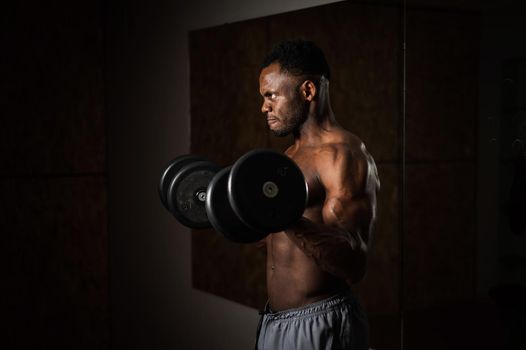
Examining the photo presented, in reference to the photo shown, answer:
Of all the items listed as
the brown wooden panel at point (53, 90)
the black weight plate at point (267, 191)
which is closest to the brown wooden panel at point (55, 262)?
the brown wooden panel at point (53, 90)

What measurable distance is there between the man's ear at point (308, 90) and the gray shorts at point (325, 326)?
0.66 metres

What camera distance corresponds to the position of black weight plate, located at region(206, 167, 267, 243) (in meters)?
1.94

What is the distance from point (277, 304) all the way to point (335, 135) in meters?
0.60

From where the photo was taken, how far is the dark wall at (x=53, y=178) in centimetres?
419

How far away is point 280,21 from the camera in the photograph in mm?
3178

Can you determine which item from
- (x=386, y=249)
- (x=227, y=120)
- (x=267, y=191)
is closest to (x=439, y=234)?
(x=386, y=249)

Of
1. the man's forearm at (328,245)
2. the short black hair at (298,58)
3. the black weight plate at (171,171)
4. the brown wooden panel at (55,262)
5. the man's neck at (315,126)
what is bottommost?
the brown wooden panel at (55,262)

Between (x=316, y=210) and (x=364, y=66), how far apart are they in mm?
878

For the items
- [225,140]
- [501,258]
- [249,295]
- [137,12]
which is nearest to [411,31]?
[501,258]

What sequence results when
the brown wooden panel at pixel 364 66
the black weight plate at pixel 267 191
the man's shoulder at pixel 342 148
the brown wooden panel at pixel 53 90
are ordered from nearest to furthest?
the black weight plate at pixel 267 191
the man's shoulder at pixel 342 148
the brown wooden panel at pixel 364 66
the brown wooden panel at pixel 53 90

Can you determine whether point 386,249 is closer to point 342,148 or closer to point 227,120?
point 342,148

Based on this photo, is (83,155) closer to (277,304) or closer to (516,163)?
(277,304)

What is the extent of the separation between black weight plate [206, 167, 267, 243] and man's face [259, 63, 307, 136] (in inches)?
13.9

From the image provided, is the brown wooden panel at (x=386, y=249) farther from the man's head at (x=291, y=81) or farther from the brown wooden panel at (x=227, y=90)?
the brown wooden panel at (x=227, y=90)
